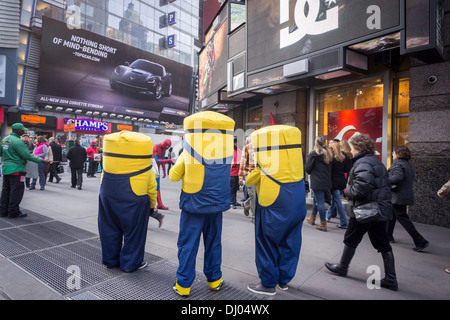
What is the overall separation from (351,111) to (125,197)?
23.9 feet

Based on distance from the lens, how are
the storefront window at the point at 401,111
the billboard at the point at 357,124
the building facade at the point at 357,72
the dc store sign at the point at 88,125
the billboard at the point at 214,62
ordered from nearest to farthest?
the building facade at the point at 357,72
the storefront window at the point at 401,111
the billboard at the point at 357,124
the billboard at the point at 214,62
the dc store sign at the point at 88,125

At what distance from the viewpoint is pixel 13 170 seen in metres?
5.81

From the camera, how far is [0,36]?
623 inches

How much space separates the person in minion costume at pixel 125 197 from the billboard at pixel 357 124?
19.6ft

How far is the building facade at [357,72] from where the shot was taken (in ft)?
18.8

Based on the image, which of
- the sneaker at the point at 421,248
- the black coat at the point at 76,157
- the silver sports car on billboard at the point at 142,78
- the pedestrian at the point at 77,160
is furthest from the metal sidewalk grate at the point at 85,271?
the silver sports car on billboard at the point at 142,78

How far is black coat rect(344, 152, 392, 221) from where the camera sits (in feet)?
10.3

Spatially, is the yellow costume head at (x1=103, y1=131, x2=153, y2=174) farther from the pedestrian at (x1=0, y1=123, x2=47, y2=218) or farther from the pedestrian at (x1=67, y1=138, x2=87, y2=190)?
the pedestrian at (x1=67, y1=138, x2=87, y2=190)

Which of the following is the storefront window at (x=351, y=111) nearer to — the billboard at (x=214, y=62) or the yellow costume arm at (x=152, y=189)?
the billboard at (x=214, y=62)

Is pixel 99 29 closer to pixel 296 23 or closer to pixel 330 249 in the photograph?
pixel 296 23

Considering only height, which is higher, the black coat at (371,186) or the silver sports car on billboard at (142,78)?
the silver sports car on billboard at (142,78)

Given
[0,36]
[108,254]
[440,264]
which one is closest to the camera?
[108,254]

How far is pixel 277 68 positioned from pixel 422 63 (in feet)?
11.9
